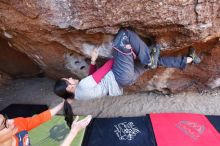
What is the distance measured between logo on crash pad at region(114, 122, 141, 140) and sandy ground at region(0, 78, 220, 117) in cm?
35

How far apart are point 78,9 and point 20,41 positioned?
44.2 inches

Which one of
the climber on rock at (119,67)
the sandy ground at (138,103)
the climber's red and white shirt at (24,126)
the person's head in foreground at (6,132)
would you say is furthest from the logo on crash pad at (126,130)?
the person's head in foreground at (6,132)

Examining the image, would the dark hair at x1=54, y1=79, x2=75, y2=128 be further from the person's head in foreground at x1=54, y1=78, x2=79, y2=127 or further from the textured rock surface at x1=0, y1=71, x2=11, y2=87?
the textured rock surface at x1=0, y1=71, x2=11, y2=87

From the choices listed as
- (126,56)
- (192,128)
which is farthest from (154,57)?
(192,128)

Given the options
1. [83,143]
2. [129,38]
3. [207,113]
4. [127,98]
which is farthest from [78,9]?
[207,113]

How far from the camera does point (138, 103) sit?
3764 mm

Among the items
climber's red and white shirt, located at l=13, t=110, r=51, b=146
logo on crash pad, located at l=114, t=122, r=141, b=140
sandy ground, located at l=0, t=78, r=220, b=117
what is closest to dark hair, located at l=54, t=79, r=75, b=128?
climber's red and white shirt, located at l=13, t=110, r=51, b=146

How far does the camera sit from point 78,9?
2516 mm

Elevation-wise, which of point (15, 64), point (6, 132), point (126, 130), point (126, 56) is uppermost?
point (126, 56)

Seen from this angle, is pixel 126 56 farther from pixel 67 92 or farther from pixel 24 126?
pixel 24 126

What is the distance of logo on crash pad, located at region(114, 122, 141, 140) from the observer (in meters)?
3.15

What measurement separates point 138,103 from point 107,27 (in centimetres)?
144

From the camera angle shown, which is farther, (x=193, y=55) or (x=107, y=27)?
(x=193, y=55)

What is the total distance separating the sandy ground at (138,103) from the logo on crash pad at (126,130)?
35 centimetres
